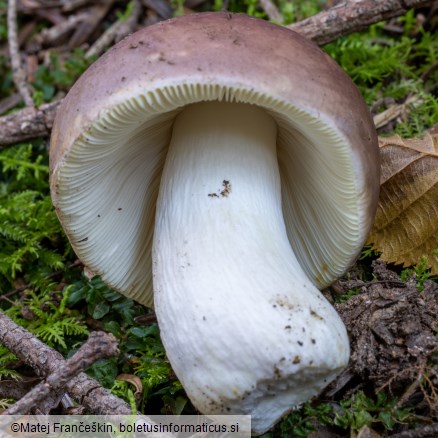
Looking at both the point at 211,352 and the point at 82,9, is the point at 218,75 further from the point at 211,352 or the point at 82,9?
the point at 82,9

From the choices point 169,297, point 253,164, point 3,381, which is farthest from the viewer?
point 3,381

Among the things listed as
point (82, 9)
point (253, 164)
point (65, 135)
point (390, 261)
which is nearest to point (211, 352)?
point (253, 164)

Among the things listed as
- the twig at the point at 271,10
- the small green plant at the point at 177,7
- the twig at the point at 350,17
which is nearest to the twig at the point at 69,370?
the twig at the point at 350,17

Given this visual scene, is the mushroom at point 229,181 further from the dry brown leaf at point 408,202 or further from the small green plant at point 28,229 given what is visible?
the small green plant at point 28,229

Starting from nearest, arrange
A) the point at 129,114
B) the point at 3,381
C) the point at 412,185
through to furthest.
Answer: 1. the point at 129,114
2. the point at 3,381
3. the point at 412,185

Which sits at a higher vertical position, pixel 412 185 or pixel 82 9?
pixel 82 9

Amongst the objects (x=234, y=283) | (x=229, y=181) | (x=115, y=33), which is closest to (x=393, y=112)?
(x=229, y=181)

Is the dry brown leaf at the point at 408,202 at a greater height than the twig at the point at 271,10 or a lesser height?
lesser

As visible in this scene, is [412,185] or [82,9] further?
[82,9]

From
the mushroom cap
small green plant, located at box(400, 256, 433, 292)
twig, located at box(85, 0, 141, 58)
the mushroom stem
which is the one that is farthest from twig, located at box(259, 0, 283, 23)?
small green plant, located at box(400, 256, 433, 292)
